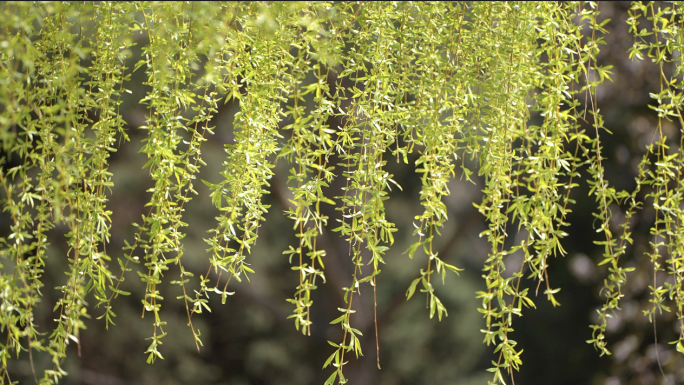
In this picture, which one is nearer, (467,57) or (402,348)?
(467,57)

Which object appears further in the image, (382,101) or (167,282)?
(167,282)

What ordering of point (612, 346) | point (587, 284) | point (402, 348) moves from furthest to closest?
1. point (402, 348)
2. point (587, 284)
3. point (612, 346)

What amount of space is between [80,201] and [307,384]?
2202mm

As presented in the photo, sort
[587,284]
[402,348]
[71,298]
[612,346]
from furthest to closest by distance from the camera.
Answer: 1. [402,348]
2. [587,284]
3. [612,346]
4. [71,298]

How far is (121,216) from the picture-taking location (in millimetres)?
2732

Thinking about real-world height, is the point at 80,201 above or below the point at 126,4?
below

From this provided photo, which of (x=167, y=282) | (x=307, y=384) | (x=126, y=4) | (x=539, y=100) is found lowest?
(x=307, y=384)

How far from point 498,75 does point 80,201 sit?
2.14 ft

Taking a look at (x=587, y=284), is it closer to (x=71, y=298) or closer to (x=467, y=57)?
(x=467, y=57)

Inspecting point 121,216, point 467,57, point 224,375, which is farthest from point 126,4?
point 224,375

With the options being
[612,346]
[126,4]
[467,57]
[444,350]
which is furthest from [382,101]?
[444,350]

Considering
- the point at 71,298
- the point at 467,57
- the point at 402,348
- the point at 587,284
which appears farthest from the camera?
the point at 402,348

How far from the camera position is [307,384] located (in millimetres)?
2676

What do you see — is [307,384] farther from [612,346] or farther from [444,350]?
[612,346]
